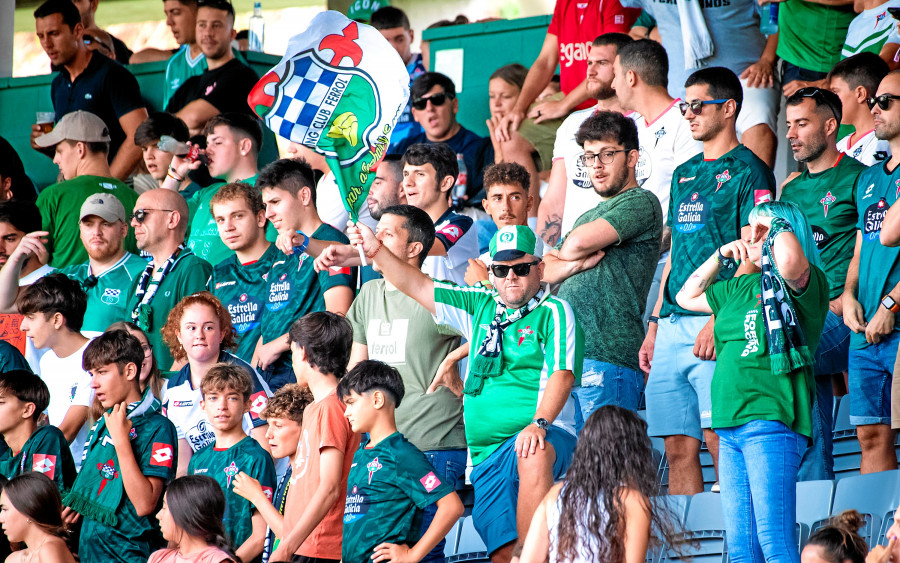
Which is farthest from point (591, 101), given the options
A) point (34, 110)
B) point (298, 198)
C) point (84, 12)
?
point (34, 110)

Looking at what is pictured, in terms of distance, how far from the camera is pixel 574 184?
6742mm

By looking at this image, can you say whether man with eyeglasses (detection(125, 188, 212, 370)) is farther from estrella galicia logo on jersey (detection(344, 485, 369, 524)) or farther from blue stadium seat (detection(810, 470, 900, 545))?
blue stadium seat (detection(810, 470, 900, 545))

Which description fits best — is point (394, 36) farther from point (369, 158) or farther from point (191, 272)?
point (369, 158)

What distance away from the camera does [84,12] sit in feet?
36.1

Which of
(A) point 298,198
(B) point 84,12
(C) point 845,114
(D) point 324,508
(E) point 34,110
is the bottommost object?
(D) point 324,508

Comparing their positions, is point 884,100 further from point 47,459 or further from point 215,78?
point 215,78

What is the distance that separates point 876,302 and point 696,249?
0.84 metres

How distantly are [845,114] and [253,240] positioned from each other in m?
3.41

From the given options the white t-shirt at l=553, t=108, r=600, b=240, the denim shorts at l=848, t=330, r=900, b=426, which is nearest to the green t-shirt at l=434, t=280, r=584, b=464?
the denim shorts at l=848, t=330, r=900, b=426

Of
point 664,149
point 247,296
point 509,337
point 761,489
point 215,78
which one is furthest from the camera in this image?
point 215,78

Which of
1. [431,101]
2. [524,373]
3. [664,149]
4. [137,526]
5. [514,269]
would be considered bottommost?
[137,526]

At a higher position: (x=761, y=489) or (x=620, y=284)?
(x=620, y=284)

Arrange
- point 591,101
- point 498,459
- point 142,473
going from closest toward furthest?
point 498,459
point 142,473
point 591,101

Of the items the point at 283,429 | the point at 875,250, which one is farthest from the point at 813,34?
the point at 283,429
